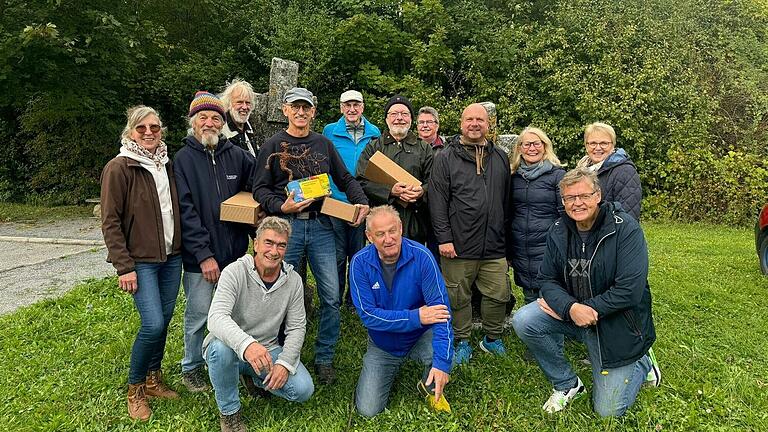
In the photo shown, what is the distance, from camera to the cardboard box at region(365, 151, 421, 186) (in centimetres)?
407

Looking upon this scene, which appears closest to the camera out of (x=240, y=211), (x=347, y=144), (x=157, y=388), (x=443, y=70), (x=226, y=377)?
(x=226, y=377)

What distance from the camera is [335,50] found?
13.2 meters

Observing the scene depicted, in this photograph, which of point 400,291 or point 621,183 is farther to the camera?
point 621,183

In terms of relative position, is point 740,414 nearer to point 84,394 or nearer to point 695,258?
point 84,394

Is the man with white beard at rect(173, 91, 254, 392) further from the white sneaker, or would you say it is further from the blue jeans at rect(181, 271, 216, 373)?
the white sneaker

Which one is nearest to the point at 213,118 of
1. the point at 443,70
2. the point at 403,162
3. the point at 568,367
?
the point at 403,162

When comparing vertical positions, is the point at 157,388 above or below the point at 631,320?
below

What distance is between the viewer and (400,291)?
11.2ft

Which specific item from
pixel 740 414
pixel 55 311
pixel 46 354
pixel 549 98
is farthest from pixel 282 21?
pixel 740 414

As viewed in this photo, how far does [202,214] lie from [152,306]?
2.14 ft

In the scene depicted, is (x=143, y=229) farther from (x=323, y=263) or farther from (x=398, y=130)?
(x=398, y=130)

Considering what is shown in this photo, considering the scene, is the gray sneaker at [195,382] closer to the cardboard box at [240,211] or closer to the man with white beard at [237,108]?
the cardboard box at [240,211]

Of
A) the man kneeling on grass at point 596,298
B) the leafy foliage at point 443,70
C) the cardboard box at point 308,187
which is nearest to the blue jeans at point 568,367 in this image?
the man kneeling on grass at point 596,298

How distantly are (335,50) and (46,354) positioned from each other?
10400 mm
